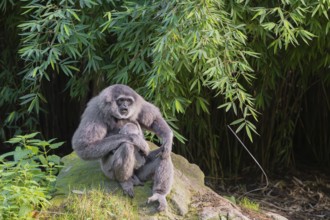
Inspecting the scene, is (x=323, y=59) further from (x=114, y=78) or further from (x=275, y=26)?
(x=114, y=78)

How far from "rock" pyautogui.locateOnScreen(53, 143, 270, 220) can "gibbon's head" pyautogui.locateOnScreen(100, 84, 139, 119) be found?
0.62 m

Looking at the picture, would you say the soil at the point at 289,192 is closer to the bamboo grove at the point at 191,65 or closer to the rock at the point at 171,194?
the bamboo grove at the point at 191,65

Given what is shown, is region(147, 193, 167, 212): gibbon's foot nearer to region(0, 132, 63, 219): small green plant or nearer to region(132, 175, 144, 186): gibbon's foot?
region(132, 175, 144, 186): gibbon's foot

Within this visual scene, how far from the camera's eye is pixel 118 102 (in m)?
5.66

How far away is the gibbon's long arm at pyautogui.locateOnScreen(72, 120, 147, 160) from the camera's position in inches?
217

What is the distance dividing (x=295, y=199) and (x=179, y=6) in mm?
3624

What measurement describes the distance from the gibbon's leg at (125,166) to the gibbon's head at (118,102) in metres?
0.33

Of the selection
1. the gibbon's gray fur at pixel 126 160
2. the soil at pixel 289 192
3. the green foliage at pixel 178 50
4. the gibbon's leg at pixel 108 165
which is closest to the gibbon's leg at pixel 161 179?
the gibbon's gray fur at pixel 126 160

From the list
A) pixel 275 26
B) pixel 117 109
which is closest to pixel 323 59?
pixel 275 26

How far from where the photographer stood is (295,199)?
8.52 m

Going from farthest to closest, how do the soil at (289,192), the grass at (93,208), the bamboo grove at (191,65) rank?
the soil at (289,192) < the bamboo grove at (191,65) < the grass at (93,208)

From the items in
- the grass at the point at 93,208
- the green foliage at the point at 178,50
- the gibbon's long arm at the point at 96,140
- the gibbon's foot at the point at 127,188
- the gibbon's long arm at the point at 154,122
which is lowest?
the grass at the point at 93,208

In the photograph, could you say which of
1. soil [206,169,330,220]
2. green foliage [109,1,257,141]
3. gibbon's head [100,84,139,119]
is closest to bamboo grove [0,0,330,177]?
green foliage [109,1,257,141]

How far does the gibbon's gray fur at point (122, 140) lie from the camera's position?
553 centimetres
